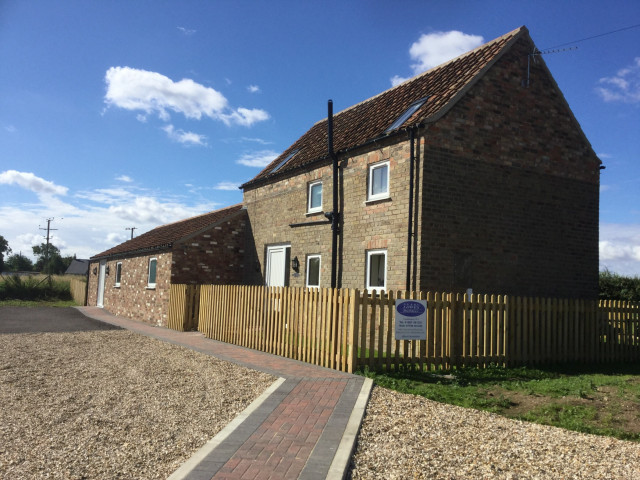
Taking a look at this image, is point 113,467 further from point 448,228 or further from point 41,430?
point 448,228

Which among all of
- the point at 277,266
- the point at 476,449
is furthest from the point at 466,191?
the point at 476,449

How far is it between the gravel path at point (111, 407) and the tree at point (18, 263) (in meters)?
111

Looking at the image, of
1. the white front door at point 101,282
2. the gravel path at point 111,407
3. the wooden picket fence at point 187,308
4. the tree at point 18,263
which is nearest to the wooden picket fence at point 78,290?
the white front door at point 101,282

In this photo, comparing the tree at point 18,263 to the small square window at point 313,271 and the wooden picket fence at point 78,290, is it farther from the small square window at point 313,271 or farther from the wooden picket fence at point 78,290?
the small square window at point 313,271

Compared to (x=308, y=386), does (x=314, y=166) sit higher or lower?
higher

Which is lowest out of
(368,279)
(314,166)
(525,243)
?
(368,279)

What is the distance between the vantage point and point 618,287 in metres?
18.3

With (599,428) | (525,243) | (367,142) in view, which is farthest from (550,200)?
(599,428)

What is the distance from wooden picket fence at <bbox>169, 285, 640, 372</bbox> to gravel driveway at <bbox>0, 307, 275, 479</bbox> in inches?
58.6

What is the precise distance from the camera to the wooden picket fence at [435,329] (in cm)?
920

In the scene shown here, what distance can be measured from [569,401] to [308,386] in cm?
366

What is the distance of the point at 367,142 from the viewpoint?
1324 cm

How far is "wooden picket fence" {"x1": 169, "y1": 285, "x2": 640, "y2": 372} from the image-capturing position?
9.20 metres

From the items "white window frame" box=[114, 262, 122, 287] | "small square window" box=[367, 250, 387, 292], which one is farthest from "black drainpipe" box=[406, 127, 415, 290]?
"white window frame" box=[114, 262, 122, 287]
